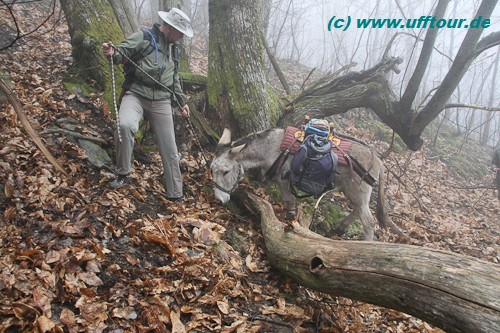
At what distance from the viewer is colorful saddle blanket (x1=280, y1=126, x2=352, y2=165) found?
5.85m

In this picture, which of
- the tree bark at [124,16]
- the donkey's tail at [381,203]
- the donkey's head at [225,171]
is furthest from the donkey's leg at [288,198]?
the tree bark at [124,16]

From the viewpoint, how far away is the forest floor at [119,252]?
9.81ft

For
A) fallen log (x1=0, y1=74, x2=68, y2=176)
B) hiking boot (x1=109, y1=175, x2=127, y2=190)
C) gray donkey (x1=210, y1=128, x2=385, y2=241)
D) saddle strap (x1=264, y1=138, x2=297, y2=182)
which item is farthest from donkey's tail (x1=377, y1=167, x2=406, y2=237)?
fallen log (x1=0, y1=74, x2=68, y2=176)

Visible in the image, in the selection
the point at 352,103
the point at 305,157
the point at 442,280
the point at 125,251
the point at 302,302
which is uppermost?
the point at 352,103

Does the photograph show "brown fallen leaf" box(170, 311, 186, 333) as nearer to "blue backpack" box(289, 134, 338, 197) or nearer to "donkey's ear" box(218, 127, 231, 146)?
"blue backpack" box(289, 134, 338, 197)

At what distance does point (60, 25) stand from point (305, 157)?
9793mm

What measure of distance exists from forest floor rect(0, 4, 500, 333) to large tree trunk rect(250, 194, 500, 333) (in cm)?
62

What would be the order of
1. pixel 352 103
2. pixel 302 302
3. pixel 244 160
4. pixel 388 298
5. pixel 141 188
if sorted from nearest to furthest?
pixel 388 298 → pixel 302 302 → pixel 141 188 → pixel 244 160 → pixel 352 103

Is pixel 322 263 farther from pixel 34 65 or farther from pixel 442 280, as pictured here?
pixel 34 65

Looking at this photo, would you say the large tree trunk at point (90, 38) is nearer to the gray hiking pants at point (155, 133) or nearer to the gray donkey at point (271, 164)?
the gray hiking pants at point (155, 133)

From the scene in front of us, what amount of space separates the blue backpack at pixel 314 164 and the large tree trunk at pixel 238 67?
5.52 feet

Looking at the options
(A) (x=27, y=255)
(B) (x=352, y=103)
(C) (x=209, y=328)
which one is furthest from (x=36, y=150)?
(B) (x=352, y=103)

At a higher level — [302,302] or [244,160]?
[244,160]

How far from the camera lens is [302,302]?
13.6 feet
